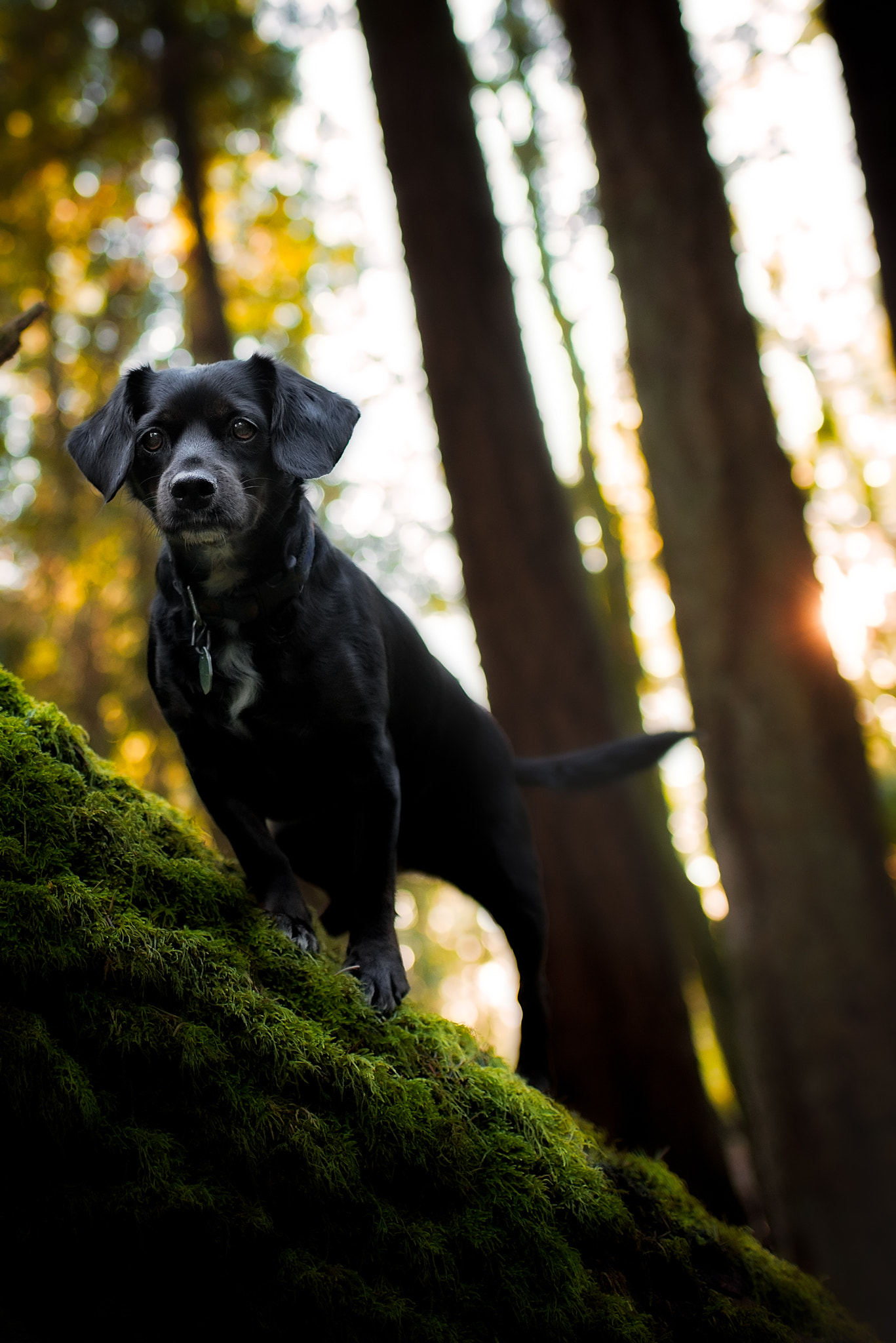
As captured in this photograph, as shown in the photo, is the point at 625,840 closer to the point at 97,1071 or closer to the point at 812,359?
the point at 97,1071

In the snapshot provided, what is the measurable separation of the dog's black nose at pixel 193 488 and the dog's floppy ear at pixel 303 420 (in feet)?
0.71

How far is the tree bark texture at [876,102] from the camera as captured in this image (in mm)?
3352

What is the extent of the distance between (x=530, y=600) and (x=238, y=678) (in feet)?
12.1

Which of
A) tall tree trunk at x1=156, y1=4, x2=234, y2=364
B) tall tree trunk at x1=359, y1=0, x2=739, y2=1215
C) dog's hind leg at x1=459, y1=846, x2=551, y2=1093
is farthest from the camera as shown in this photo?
tall tree trunk at x1=156, y1=4, x2=234, y2=364

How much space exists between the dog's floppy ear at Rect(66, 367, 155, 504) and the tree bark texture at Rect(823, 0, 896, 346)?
268cm

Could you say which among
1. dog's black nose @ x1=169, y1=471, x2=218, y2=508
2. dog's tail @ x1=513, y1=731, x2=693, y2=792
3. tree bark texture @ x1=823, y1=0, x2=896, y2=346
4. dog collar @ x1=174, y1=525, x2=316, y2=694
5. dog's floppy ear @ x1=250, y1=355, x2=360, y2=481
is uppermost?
tree bark texture @ x1=823, y1=0, x2=896, y2=346

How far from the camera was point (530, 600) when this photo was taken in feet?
19.7

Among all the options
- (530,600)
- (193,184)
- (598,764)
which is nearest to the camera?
(598,764)

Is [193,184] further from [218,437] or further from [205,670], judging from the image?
[205,670]

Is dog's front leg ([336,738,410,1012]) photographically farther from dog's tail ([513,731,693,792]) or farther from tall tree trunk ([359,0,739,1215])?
tall tree trunk ([359,0,739,1215])

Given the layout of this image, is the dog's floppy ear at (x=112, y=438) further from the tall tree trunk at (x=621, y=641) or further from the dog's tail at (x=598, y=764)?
the tall tree trunk at (x=621, y=641)

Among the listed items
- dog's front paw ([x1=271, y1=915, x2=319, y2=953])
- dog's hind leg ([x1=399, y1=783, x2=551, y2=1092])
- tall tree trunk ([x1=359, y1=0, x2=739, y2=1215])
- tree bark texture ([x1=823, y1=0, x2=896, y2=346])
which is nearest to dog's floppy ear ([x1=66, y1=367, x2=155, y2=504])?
dog's front paw ([x1=271, y1=915, x2=319, y2=953])

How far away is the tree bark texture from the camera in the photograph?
3352mm

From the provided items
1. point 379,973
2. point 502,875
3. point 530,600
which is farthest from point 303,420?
point 530,600
